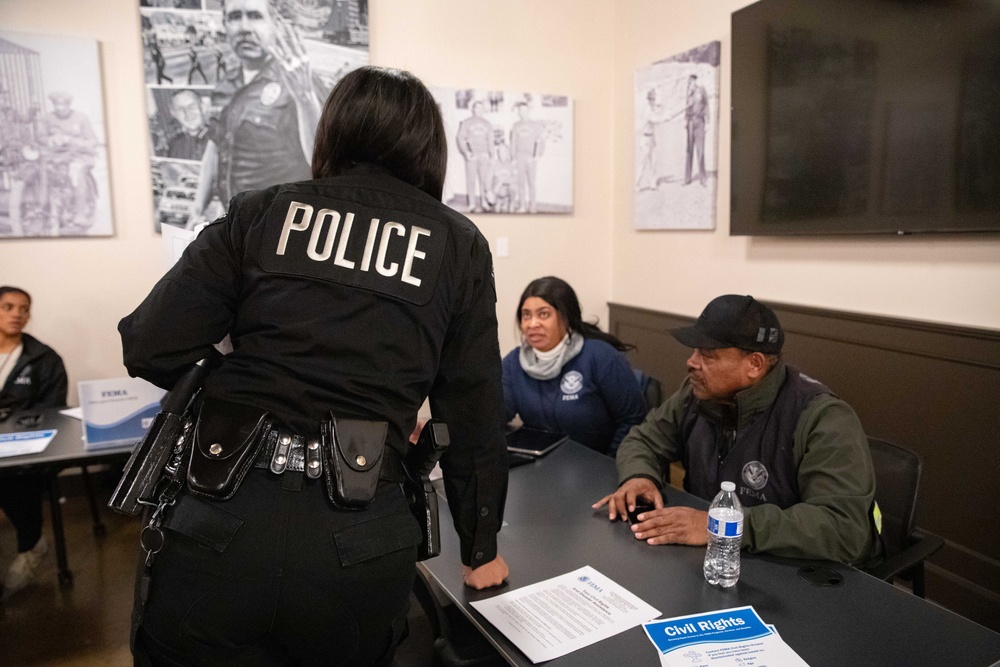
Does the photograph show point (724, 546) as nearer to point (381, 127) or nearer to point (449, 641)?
point (449, 641)

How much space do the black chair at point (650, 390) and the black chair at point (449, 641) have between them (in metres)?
1.33

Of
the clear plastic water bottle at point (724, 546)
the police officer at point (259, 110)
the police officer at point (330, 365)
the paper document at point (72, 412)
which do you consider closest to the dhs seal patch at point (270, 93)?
the police officer at point (259, 110)

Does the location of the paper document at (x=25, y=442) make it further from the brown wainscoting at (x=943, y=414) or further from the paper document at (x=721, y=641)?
the brown wainscoting at (x=943, y=414)

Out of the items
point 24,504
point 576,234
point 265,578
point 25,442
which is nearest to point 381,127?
point 265,578

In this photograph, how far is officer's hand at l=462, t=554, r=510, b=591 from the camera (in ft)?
4.13

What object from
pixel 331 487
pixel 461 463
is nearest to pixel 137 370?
pixel 331 487

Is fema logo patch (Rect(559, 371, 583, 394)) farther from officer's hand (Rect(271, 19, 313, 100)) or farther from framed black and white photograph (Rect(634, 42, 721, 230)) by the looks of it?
officer's hand (Rect(271, 19, 313, 100))

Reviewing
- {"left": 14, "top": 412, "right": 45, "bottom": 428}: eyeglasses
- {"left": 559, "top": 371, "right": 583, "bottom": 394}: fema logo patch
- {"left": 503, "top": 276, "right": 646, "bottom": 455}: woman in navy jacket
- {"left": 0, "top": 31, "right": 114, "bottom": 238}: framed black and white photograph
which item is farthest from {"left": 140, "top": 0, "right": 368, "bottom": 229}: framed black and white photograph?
{"left": 559, "top": 371, "right": 583, "bottom": 394}: fema logo patch

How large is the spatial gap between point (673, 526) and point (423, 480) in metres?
0.60

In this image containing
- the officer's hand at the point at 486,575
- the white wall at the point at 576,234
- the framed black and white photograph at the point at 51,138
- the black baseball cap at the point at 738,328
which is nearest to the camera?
the officer's hand at the point at 486,575

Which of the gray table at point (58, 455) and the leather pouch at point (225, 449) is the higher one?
the leather pouch at point (225, 449)

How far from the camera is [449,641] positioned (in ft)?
4.34

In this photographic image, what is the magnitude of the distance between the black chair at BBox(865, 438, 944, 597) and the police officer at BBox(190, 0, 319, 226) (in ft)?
9.99

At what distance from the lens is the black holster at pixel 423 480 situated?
3.73ft
